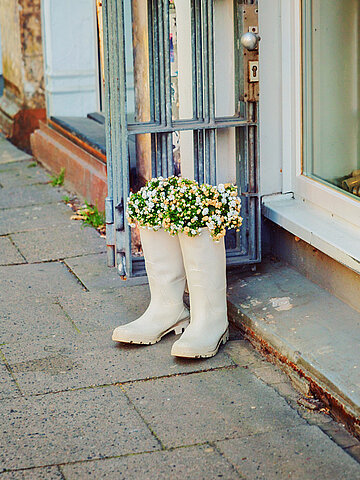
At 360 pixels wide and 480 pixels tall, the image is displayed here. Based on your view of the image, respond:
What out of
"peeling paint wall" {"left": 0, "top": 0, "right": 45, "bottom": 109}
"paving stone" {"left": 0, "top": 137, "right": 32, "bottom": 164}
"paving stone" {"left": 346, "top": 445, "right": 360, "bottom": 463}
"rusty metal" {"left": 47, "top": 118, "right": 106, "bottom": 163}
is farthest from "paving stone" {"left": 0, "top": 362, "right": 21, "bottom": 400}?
"peeling paint wall" {"left": 0, "top": 0, "right": 45, "bottom": 109}

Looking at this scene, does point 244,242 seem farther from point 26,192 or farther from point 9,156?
point 9,156

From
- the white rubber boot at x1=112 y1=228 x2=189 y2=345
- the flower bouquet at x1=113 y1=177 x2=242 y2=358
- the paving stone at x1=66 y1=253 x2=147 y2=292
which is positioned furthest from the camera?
the paving stone at x1=66 y1=253 x2=147 y2=292

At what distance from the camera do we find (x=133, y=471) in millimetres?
2980

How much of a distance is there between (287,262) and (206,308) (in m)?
0.89

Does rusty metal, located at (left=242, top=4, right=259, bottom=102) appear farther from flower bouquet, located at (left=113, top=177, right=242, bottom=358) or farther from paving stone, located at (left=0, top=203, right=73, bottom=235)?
paving stone, located at (left=0, top=203, right=73, bottom=235)

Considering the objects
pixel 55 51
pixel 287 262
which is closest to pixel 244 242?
pixel 287 262

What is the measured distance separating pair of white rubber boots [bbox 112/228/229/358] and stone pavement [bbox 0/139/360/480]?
7 centimetres

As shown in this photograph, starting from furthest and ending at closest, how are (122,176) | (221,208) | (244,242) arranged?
(244,242) < (122,176) < (221,208)

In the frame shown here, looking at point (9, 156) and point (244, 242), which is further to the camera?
point (9, 156)

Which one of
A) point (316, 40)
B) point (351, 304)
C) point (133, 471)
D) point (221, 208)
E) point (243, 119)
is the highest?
point (316, 40)

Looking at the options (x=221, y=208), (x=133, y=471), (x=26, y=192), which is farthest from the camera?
(x=26, y=192)

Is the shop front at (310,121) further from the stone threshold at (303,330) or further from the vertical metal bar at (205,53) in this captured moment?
the vertical metal bar at (205,53)

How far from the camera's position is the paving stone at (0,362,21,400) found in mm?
3568

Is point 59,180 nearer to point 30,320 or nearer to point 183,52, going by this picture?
point 183,52
